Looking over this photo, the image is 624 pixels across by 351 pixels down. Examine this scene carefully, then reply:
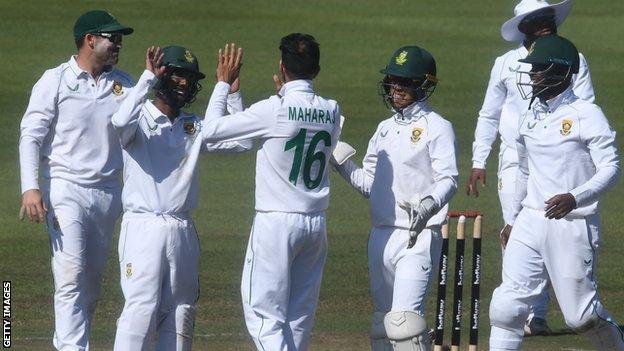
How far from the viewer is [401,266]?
8.59 m

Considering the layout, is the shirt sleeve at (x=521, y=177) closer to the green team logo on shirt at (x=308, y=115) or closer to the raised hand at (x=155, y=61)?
the green team logo on shirt at (x=308, y=115)

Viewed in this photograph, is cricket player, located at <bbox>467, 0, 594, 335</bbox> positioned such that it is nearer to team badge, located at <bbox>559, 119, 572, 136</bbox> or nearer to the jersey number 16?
team badge, located at <bbox>559, 119, 572, 136</bbox>

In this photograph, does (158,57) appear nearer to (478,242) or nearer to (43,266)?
(478,242)

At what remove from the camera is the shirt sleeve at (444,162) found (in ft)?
27.9

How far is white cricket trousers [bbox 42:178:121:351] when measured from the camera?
8930mm

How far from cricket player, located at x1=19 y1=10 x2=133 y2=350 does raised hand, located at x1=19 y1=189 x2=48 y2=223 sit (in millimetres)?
57

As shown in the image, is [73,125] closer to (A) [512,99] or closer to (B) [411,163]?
(B) [411,163]

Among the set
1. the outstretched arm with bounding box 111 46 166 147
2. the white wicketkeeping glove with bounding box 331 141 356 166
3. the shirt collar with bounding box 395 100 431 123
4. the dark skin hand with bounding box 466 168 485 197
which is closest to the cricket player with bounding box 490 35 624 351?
the shirt collar with bounding box 395 100 431 123

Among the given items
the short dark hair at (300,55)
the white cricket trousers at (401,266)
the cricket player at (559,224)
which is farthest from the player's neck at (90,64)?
the cricket player at (559,224)

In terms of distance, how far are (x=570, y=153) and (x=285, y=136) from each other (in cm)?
162

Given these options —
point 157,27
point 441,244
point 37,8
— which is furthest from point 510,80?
point 37,8

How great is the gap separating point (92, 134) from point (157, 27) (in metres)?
19.5

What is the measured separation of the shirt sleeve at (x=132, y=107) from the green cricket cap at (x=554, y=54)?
84.7 inches

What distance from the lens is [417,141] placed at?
8.65 meters
